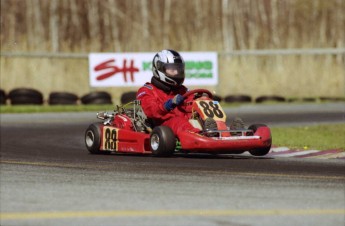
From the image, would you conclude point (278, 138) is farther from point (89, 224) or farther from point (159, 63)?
point (89, 224)

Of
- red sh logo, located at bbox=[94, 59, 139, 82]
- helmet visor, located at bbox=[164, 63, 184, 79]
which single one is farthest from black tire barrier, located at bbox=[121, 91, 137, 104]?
helmet visor, located at bbox=[164, 63, 184, 79]

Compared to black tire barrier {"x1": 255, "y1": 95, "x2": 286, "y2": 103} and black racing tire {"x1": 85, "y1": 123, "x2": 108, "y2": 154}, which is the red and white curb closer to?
black racing tire {"x1": 85, "y1": 123, "x2": 108, "y2": 154}

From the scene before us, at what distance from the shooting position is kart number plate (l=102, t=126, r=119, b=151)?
13474mm

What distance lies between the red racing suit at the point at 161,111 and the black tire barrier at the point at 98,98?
585 inches

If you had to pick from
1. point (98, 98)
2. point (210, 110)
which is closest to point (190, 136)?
point (210, 110)

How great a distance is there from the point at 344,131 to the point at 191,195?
959 cm

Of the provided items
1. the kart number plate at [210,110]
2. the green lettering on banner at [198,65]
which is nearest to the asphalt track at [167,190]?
the kart number plate at [210,110]

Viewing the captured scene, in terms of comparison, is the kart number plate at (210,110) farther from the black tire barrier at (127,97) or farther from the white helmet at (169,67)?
the black tire barrier at (127,97)

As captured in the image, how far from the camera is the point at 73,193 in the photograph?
843cm

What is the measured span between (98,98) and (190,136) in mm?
16366

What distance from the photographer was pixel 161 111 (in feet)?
41.2

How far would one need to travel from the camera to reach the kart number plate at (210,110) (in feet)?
40.3

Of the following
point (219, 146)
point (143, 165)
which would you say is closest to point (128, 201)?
point (143, 165)

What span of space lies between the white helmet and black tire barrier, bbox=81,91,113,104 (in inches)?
589
